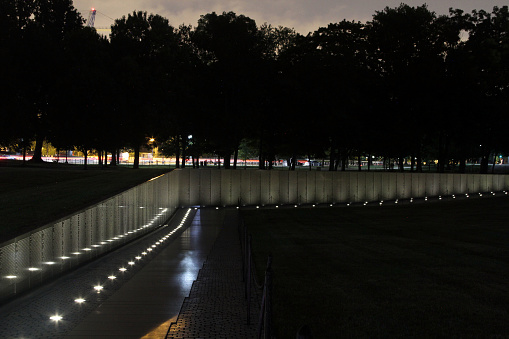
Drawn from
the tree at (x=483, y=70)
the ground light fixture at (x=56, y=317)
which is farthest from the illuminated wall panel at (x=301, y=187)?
the ground light fixture at (x=56, y=317)

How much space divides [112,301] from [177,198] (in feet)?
93.2

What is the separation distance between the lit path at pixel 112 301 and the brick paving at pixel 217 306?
23 cm

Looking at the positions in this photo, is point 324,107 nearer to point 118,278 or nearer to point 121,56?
point 121,56

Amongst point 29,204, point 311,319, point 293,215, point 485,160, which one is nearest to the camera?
point 311,319

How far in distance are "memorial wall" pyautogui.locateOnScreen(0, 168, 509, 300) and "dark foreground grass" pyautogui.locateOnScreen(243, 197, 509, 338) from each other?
16.2ft

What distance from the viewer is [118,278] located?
12227 millimetres

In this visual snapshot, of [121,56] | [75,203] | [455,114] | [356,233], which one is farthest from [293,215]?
[121,56]

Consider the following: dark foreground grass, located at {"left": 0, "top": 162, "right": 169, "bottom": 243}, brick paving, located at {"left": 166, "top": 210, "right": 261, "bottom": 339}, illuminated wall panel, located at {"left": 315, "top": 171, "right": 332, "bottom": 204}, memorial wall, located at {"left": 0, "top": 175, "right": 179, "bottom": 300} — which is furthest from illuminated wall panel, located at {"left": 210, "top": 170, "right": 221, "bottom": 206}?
brick paving, located at {"left": 166, "top": 210, "right": 261, "bottom": 339}

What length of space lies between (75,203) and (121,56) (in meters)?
46.8

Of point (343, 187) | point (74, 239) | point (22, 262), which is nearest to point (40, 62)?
point (343, 187)

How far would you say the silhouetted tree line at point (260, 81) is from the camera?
53.8 m

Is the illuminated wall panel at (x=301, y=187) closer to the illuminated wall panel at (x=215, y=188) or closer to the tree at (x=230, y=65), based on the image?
the illuminated wall panel at (x=215, y=188)

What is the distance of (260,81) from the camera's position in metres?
60.0

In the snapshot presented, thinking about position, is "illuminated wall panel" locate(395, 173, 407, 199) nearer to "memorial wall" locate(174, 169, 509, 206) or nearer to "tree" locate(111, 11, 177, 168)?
"memorial wall" locate(174, 169, 509, 206)
